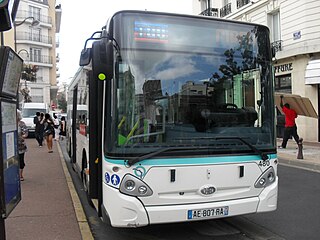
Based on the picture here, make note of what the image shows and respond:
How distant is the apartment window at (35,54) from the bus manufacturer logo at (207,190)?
56.4 metres

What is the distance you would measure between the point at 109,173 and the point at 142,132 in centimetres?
62

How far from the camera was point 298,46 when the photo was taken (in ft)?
58.5

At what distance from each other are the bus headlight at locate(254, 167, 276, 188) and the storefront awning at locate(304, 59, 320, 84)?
12.9 metres

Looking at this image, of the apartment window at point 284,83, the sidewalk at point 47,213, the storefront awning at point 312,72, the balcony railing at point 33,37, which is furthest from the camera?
the balcony railing at point 33,37

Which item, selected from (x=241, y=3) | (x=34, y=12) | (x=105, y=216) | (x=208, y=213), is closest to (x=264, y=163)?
(x=208, y=213)

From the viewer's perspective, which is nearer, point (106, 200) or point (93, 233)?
point (106, 200)

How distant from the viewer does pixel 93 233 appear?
5.36 meters

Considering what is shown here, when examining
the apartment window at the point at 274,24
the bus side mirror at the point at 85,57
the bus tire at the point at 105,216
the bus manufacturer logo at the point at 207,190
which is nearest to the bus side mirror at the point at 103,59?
the bus side mirror at the point at 85,57

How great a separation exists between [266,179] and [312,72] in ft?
44.5

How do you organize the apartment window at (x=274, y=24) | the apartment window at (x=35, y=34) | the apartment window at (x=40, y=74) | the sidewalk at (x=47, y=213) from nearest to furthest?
1. the sidewalk at (x=47, y=213)
2. the apartment window at (x=274, y=24)
3. the apartment window at (x=35, y=34)
4. the apartment window at (x=40, y=74)

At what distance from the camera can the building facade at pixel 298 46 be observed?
1719 centimetres

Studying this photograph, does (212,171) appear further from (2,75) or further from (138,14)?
(2,75)

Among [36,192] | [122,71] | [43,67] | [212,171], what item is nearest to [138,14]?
[122,71]

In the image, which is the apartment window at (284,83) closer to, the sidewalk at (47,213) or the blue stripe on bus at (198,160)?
the sidewalk at (47,213)
